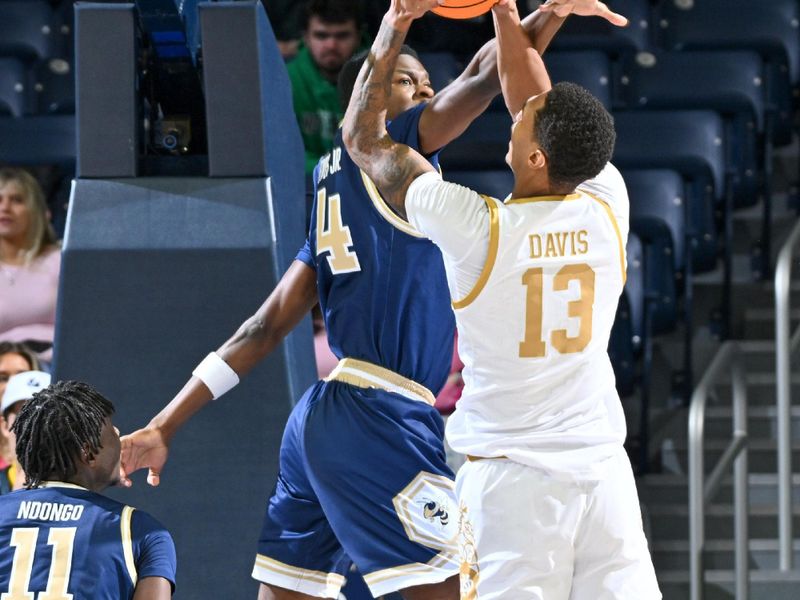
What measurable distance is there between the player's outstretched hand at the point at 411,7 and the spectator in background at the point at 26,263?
10.7 ft

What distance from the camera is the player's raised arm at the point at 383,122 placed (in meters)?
3.59

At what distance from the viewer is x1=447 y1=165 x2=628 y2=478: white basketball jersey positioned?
339 cm

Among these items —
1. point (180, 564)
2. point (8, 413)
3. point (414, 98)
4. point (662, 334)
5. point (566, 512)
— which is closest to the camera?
point (566, 512)

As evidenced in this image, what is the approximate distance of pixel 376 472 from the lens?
385cm

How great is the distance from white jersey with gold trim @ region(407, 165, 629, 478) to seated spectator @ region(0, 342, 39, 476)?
289 centimetres

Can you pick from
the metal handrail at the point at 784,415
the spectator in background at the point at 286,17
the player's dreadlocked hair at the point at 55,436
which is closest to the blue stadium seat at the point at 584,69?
the spectator in background at the point at 286,17

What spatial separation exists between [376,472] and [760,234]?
4.55m

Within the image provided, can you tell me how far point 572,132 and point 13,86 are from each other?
5.52 metres

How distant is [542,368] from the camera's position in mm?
3418

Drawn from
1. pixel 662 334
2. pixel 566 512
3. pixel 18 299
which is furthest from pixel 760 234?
pixel 566 512

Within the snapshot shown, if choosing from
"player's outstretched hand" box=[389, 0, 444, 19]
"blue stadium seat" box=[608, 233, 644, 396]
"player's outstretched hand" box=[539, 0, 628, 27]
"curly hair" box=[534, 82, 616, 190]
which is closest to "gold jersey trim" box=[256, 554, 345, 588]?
"curly hair" box=[534, 82, 616, 190]

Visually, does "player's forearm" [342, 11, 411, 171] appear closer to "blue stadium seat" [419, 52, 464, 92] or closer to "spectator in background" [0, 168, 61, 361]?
"spectator in background" [0, 168, 61, 361]

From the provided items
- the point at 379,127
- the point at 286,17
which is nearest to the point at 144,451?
the point at 379,127

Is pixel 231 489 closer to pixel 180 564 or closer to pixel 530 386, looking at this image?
pixel 180 564
